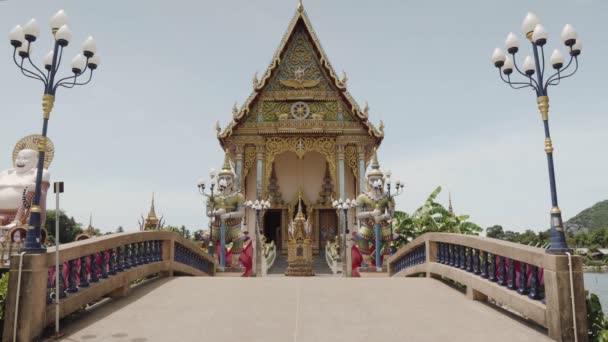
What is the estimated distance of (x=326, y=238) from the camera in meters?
23.4

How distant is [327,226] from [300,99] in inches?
271

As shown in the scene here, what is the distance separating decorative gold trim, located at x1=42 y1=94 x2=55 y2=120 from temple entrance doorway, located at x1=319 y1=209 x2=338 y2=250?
62.1 feet

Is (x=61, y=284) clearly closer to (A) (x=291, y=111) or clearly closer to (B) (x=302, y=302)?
(B) (x=302, y=302)

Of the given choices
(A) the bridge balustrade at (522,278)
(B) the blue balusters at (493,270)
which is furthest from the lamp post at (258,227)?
(B) the blue balusters at (493,270)

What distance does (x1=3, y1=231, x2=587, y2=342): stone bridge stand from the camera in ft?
14.5

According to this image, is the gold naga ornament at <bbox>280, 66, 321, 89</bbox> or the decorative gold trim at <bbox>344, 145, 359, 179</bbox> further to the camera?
the gold naga ornament at <bbox>280, 66, 321, 89</bbox>

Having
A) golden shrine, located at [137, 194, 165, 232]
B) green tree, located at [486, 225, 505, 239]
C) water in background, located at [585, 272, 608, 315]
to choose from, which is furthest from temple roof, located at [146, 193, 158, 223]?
green tree, located at [486, 225, 505, 239]

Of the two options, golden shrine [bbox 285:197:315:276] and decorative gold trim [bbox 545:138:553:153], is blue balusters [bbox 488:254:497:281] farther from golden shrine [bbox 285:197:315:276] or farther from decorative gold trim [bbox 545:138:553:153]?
golden shrine [bbox 285:197:315:276]

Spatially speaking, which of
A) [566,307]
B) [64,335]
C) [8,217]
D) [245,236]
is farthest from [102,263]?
[8,217]

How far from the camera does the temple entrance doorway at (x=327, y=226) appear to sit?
23.4 m

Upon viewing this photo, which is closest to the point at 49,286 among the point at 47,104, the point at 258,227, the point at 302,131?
the point at 47,104

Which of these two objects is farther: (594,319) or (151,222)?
(151,222)

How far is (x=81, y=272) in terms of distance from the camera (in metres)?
5.56

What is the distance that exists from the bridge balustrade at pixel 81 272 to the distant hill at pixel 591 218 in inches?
5595
